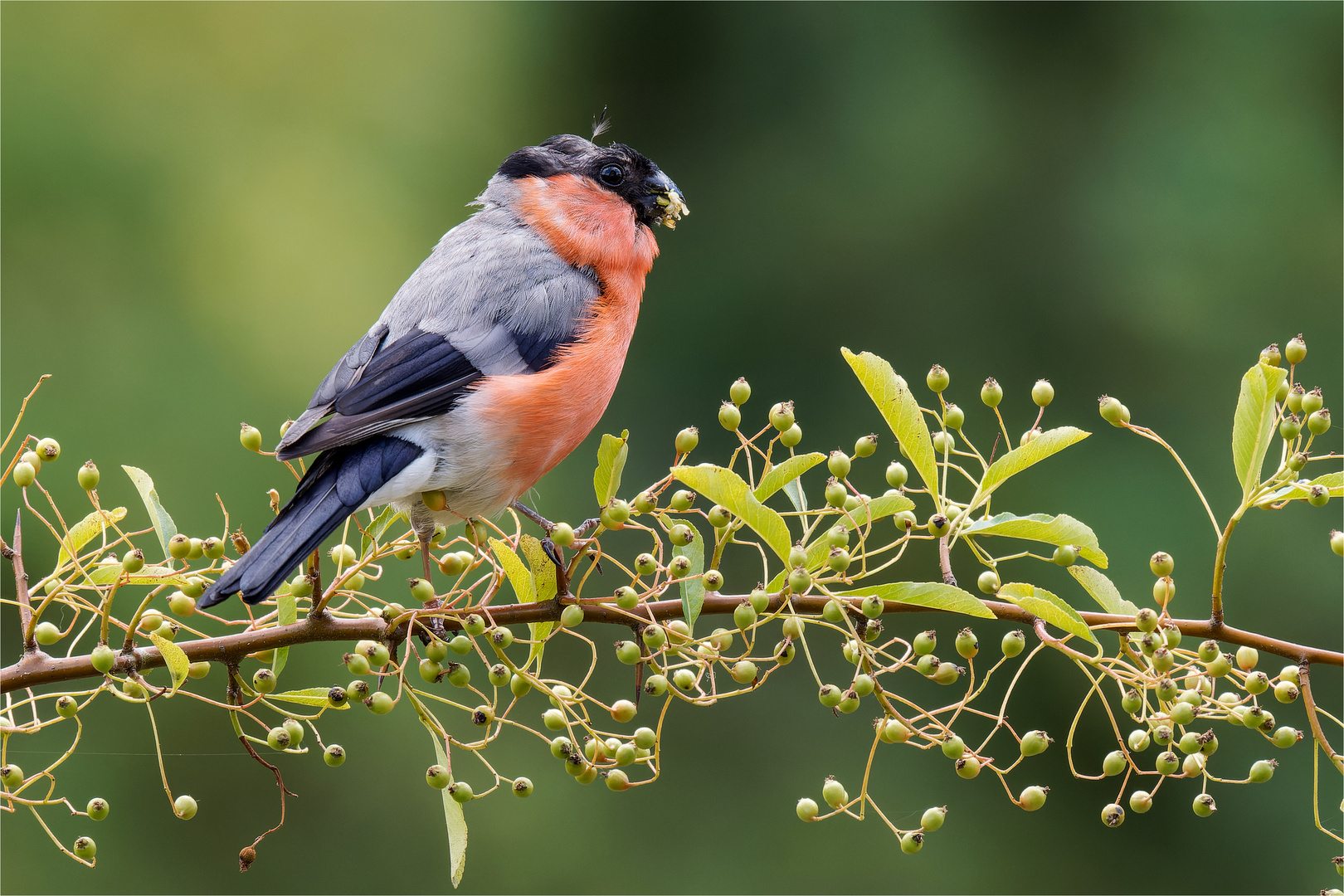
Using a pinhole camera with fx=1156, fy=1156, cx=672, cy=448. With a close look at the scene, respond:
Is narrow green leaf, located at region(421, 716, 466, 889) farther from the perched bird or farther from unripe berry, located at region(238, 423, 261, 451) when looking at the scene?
unripe berry, located at region(238, 423, 261, 451)

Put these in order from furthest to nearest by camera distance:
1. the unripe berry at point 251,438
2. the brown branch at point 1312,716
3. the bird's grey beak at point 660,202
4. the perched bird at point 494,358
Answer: the bird's grey beak at point 660,202 < the perched bird at point 494,358 < the unripe berry at point 251,438 < the brown branch at point 1312,716

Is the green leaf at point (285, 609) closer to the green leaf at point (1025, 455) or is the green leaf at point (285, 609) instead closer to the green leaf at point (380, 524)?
the green leaf at point (380, 524)

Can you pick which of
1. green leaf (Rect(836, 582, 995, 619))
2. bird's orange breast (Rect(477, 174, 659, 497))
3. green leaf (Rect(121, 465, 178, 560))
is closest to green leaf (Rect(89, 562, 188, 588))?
green leaf (Rect(121, 465, 178, 560))

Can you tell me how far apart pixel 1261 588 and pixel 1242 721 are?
4.51m

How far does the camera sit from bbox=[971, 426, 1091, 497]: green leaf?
1.30 meters

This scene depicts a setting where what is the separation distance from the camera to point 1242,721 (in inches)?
47.7

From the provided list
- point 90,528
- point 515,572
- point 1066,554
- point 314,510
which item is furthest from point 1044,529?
point 90,528

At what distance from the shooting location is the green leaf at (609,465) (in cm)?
133

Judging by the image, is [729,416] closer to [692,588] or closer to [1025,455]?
[692,588]

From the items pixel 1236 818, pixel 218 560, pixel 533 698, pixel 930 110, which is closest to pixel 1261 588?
pixel 1236 818

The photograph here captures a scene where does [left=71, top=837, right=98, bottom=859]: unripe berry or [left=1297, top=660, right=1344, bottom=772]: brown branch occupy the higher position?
[left=1297, top=660, right=1344, bottom=772]: brown branch

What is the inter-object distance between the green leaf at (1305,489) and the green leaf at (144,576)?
1176mm

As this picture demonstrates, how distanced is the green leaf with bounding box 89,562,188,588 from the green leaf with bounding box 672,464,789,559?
549 mm

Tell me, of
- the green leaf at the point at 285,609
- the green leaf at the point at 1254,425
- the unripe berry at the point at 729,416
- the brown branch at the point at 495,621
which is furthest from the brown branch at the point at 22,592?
the green leaf at the point at 1254,425
